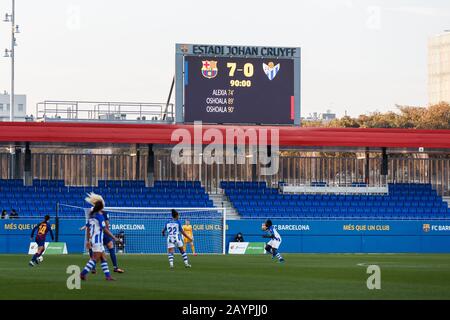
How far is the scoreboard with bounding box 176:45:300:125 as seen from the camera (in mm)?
52656

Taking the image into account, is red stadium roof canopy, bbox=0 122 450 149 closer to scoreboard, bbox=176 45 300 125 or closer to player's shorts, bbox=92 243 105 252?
scoreboard, bbox=176 45 300 125

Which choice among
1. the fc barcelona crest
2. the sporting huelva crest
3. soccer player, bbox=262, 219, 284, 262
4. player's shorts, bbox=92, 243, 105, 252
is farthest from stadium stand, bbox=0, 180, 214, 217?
player's shorts, bbox=92, 243, 105, 252

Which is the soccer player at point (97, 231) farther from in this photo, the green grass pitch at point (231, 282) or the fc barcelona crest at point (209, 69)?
the fc barcelona crest at point (209, 69)

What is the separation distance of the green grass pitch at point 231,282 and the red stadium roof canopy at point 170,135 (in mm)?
18201

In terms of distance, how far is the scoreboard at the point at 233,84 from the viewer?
173 ft

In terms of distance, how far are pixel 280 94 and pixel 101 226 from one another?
93.5 ft

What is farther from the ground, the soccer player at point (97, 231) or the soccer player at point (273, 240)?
the soccer player at point (97, 231)

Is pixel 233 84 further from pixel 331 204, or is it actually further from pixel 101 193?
pixel 101 193

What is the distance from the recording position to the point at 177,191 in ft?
180

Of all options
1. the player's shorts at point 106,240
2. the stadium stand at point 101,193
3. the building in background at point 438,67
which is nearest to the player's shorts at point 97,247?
the player's shorts at point 106,240

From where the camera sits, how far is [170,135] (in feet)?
175

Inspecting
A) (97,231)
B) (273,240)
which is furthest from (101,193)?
(97,231)

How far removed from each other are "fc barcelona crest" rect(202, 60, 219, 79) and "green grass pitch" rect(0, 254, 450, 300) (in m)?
19.1
